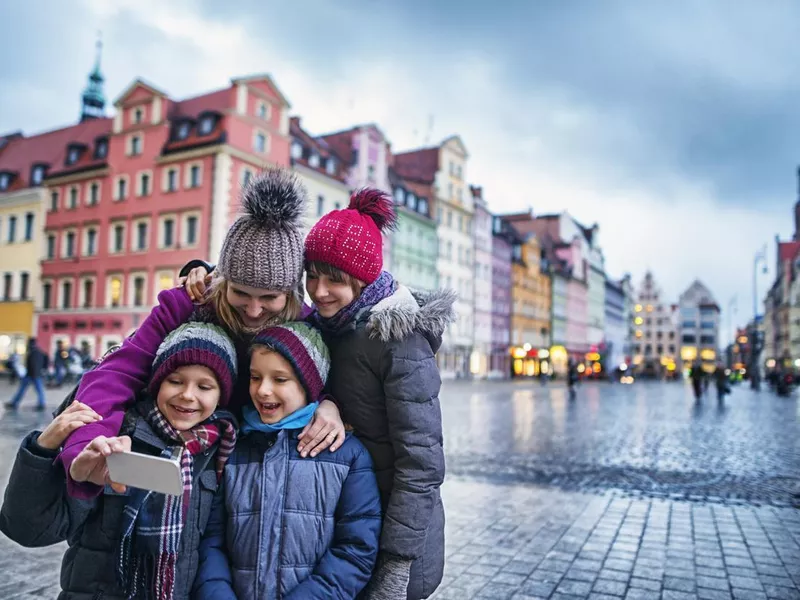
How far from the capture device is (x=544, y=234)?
267 feet

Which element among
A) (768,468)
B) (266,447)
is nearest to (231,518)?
(266,447)

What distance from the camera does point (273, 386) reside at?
2291 mm

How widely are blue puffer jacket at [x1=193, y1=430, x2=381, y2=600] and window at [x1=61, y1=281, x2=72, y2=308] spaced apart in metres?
42.7

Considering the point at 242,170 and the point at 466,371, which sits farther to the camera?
the point at 466,371

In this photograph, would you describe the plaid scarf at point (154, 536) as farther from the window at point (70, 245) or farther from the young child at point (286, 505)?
the window at point (70, 245)

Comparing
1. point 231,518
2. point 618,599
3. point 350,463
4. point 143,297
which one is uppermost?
point 143,297

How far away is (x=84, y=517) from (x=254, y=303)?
83cm

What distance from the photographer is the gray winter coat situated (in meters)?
2.32

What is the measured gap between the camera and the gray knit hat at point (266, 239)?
7.75 ft

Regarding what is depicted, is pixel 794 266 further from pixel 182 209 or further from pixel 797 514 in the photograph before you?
pixel 797 514

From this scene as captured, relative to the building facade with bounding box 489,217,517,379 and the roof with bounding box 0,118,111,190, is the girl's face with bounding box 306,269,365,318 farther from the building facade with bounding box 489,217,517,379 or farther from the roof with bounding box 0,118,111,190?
the building facade with bounding box 489,217,517,379

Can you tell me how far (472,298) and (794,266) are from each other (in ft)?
160

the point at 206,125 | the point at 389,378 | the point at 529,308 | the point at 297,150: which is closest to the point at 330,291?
the point at 389,378

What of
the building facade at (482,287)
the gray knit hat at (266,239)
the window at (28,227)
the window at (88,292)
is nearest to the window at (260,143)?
the window at (88,292)
